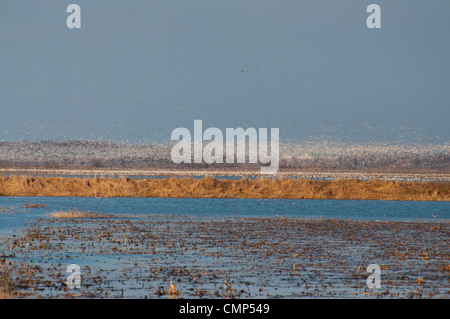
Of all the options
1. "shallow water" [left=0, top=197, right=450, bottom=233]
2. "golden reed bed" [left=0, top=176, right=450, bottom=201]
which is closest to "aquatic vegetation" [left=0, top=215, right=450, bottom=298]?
"shallow water" [left=0, top=197, right=450, bottom=233]

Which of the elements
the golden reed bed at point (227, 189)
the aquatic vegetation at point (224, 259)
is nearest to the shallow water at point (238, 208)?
the golden reed bed at point (227, 189)

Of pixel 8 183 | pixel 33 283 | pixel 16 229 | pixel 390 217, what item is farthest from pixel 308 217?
pixel 8 183

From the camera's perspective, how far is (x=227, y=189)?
211ft

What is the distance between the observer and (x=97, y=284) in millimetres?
19047

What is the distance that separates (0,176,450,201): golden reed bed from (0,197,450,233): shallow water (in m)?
0.81

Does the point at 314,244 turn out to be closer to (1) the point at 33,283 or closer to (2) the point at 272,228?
(2) the point at 272,228

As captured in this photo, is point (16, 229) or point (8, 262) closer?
point (8, 262)

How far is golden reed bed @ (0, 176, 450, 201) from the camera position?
6338 centimetres

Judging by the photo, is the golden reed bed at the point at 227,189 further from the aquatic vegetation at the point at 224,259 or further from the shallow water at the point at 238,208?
the aquatic vegetation at the point at 224,259

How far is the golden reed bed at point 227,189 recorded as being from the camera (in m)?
63.4

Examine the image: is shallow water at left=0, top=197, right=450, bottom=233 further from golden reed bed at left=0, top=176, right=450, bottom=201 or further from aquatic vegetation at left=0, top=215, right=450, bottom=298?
aquatic vegetation at left=0, top=215, right=450, bottom=298

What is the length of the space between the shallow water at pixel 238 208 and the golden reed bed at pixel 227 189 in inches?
32.0
